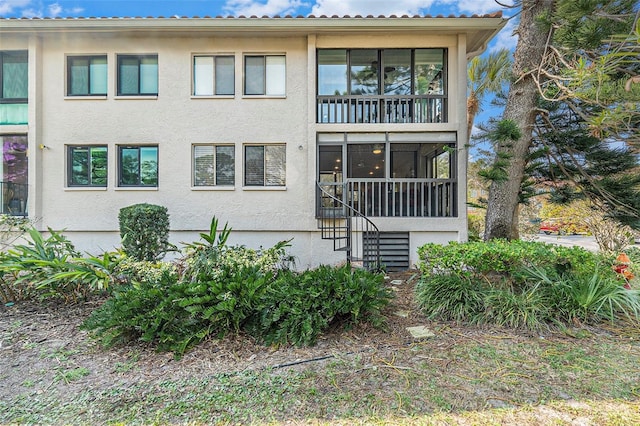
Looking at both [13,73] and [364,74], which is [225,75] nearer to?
[364,74]

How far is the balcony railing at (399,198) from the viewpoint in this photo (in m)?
7.96

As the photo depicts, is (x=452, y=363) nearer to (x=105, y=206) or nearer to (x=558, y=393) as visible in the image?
(x=558, y=393)

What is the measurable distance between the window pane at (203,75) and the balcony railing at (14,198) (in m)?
5.39

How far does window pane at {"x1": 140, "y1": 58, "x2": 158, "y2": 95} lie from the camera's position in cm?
836

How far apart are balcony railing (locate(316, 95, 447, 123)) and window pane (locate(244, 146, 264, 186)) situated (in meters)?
1.94

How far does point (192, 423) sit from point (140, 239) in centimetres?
530

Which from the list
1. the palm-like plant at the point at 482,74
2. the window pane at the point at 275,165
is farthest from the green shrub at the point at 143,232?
the palm-like plant at the point at 482,74

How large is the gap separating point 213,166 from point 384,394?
24.1 feet

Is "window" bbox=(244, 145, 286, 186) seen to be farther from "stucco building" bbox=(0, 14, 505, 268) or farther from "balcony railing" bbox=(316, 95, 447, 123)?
"balcony railing" bbox=(316, 95, 447, 123)

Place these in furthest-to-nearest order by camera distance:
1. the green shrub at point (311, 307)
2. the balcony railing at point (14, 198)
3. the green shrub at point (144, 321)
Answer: the balcony railing at point (14, 198)
the green shrub at point (311, 307)
the green shrub at point (144, 321)

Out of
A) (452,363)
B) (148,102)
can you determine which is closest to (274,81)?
(148,102)

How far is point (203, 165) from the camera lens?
27.5 feet

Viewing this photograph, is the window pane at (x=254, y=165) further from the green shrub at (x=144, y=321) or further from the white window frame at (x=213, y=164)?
the green shrub at (x=144, y=321)

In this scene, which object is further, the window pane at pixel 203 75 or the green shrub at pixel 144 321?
the window pane at pixel 203 75
